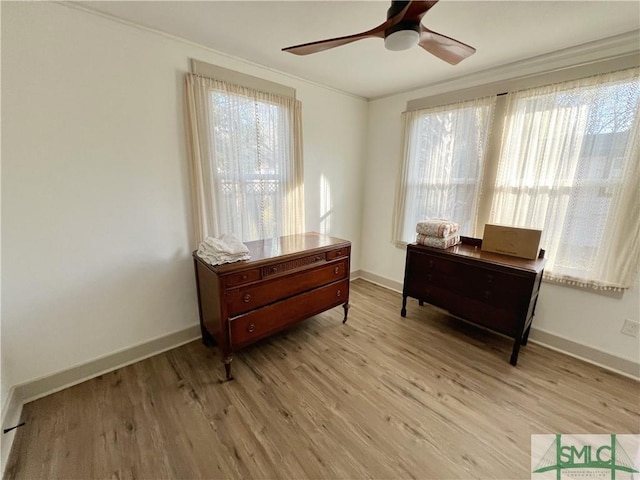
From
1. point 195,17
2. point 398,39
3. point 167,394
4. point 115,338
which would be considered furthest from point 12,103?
point 398,39

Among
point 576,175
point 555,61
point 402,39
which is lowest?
point 576,175

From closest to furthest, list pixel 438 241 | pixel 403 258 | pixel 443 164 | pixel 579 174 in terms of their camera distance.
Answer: pixel 579 174 < pixel 438 241 < pixel 443 164 < pixel 403 258

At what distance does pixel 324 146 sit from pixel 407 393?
2.49 metres

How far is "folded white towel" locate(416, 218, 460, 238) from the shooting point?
2.37 m

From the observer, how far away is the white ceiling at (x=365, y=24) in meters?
1.50

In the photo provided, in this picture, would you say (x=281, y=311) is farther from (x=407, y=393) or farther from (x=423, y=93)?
(x=423, y=93)

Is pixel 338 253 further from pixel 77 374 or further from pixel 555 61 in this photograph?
pixel 555 61

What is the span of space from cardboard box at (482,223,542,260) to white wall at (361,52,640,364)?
446 millimetres

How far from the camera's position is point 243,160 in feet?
7.50

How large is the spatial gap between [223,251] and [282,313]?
0.68 metres

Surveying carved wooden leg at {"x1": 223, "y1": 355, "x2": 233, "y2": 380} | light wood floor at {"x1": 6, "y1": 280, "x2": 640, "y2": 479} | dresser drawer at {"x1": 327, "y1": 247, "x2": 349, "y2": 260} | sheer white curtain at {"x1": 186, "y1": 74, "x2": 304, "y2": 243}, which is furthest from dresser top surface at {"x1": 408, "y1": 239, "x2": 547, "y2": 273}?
carved wooden leg at {"x1": 223, "y1": 355, "x2": 233, "y2": 380}

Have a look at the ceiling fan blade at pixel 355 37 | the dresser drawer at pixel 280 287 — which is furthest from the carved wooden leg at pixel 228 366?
the ceiling fan blade at pixel 355 37

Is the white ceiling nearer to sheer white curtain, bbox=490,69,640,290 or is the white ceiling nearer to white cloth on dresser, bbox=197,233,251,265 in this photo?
sheer white curtain, bbox=490,69,640,290

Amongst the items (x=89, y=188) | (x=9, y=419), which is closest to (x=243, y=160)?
(x=89, y=188)
